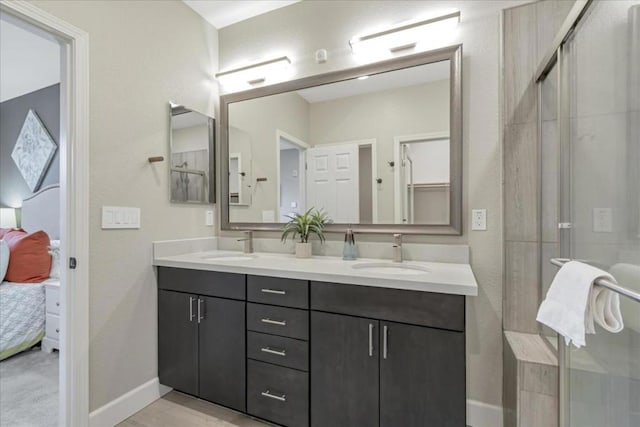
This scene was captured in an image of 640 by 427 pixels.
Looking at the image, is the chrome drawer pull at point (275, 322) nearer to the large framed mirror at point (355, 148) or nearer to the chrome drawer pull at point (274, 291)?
the chrome drawer pull at point (274, 291)

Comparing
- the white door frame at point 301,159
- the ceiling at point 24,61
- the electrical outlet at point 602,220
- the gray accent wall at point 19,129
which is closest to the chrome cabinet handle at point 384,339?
the electrical outlet at point 602,220

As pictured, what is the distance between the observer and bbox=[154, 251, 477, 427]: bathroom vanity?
124 centimetres

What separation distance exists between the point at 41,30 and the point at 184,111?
2.65 feet

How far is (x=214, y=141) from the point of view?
244cm

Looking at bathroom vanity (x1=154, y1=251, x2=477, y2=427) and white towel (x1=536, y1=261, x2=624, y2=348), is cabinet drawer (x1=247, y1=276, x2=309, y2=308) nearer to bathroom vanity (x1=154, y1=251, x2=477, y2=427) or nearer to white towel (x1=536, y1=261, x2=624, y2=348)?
bathroom vanity (x1=154, y1=251, x2=477, y2=427)

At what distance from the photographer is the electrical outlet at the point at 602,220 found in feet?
3.32

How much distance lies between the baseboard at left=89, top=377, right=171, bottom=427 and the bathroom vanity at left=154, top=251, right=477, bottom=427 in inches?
3.1

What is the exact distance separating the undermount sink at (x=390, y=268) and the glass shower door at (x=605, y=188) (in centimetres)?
68

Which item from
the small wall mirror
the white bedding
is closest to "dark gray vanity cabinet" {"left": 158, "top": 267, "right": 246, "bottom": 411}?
the small wall mirror

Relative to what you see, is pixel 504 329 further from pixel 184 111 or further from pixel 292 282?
pixel 184 111

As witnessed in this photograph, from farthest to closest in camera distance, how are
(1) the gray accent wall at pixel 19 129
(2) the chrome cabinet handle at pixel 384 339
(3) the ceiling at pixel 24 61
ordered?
(1) the gray accent wall at pixel 19 129 < (3) the ceiling at pixel 24 61 < (2) the chrome cabinet handle at pixel 384 339

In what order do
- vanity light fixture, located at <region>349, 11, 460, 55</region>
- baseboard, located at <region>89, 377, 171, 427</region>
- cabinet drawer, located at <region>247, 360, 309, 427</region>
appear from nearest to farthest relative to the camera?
cabinet drawer, located at <region>247, 360, 309, 427</region>, baseboard, located at <region>89, 377, 171, 427</region>, vanity light fixture, located at <region>349, 11, 460, 55</region>

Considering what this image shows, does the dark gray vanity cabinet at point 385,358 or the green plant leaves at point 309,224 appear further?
the green plant leaves at point 309,224

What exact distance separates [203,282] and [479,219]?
1.60m
